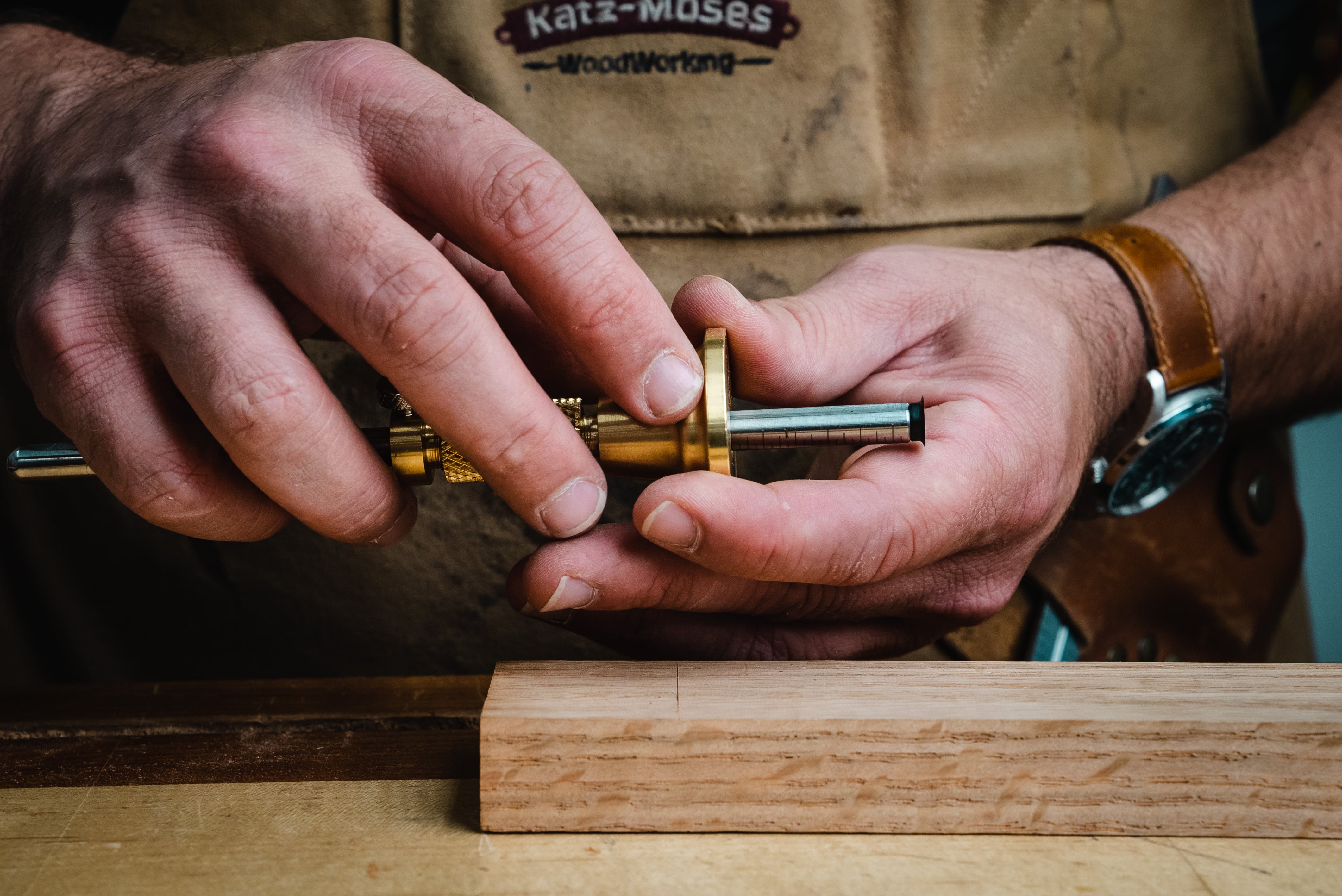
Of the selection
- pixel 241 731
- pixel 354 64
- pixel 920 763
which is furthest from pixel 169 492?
pixel 920 763

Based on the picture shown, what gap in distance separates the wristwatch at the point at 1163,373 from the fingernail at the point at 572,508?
2.22 ft

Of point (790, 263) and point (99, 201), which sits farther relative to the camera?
point (790, 263)

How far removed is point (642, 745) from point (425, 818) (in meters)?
0.19

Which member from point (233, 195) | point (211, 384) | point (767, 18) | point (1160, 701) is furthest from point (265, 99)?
point (1160, 701)

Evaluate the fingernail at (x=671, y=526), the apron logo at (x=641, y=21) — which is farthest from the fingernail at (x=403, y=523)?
the apron logo at (x=641, y=21)

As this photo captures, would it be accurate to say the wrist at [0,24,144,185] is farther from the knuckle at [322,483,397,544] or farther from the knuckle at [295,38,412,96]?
the knuckle at [322,483,397,544]

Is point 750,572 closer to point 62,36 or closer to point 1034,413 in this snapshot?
point 1034,413

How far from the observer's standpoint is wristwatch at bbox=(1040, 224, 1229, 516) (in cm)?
103

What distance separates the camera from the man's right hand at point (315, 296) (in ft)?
2.13

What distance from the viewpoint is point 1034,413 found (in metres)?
0.84

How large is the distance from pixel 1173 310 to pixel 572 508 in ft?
2.69

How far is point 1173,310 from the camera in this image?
1.05 metres

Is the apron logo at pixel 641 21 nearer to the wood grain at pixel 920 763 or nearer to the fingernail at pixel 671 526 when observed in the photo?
the fingernail at pixel 671 526

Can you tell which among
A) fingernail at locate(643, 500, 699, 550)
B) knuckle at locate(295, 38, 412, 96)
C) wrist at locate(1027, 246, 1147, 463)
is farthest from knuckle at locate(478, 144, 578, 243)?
wrist at locate(1027, 246, 1147, 463)
